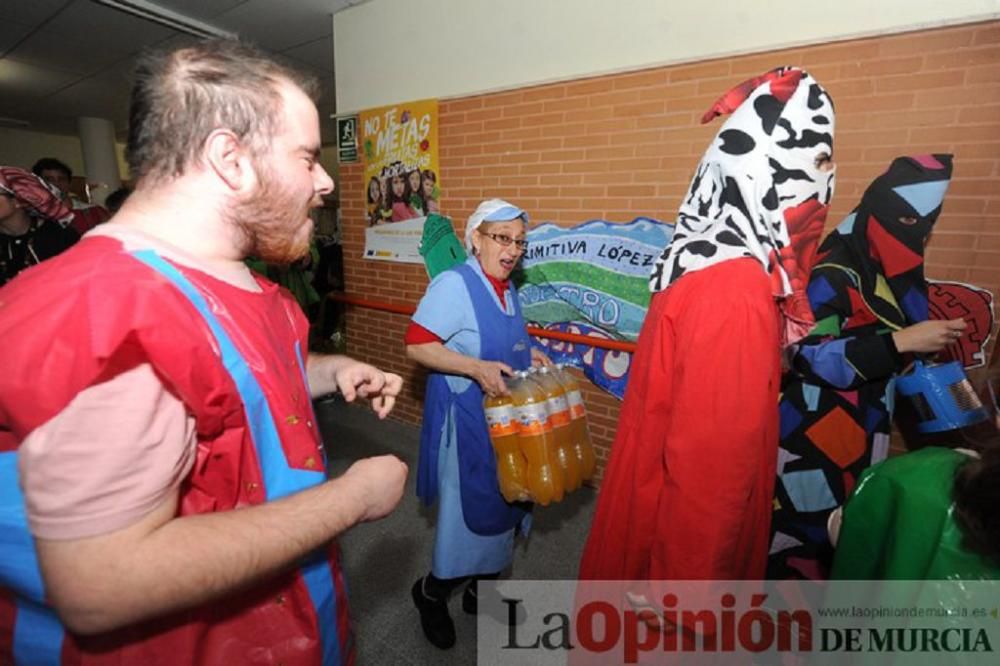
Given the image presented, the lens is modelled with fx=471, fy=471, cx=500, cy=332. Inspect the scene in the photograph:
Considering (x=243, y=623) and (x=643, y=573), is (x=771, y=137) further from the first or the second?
(x=243, y=623)

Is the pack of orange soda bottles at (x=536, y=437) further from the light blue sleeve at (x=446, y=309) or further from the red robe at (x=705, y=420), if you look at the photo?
the red robe at (x=705, y=420)

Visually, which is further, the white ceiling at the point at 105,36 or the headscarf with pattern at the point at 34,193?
the white ceiling at the point at 105,36

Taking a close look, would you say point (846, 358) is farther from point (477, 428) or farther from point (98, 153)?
point (98, 153)

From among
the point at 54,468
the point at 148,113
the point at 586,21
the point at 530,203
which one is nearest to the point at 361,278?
the point at 530,203

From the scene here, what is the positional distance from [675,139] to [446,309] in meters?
1.77

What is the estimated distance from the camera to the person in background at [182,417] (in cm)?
55

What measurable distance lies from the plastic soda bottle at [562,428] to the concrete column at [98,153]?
10.8 m

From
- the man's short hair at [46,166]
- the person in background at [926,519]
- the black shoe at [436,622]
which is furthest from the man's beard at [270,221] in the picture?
the man's short hair at [46,166]

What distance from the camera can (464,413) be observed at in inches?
78.0

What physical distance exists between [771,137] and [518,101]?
2.38 metres

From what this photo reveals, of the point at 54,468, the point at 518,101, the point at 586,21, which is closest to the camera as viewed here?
the point at 54,468

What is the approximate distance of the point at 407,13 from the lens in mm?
3791

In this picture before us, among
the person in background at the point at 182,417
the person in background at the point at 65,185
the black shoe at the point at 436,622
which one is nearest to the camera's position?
the person in background at the point at 182,417

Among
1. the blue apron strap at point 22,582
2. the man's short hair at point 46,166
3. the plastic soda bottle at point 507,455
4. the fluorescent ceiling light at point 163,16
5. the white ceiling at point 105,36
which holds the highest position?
the white ceiling at point 105,36
